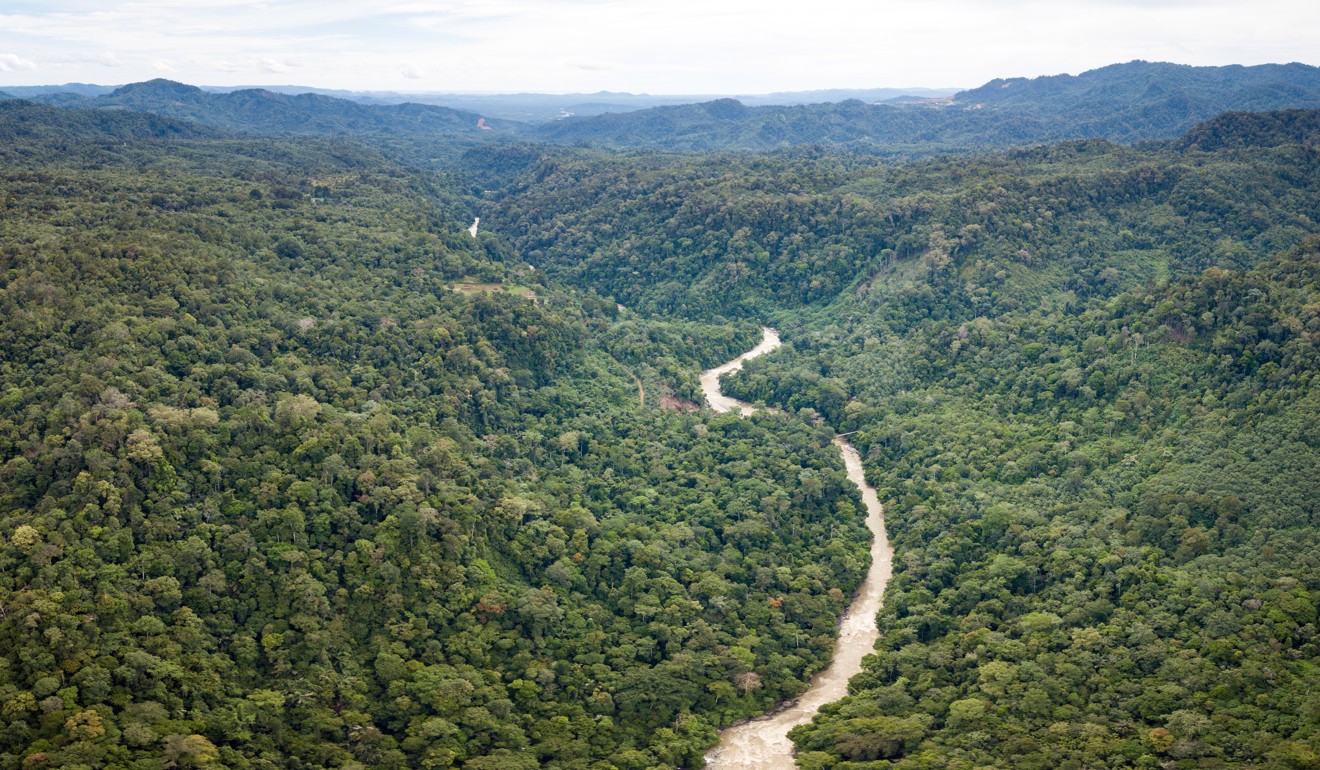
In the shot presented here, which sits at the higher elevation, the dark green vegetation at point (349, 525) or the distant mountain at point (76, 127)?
the distant mountain at point (76, 127)

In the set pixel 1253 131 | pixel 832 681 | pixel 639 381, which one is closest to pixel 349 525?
pixel 832 681

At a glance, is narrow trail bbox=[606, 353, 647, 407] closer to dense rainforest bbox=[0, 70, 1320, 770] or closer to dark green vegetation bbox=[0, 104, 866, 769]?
dense rainforest bbox=[0, 70, 1320, 770]

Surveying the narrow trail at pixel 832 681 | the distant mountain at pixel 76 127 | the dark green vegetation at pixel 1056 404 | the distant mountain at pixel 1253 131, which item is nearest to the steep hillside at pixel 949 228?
the dark green vegetation at pixel 1056 404

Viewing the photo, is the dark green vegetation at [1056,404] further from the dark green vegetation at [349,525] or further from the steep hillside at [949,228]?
the dark green vegetation at [349,525]

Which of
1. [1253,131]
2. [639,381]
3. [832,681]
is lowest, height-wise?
[832,681]

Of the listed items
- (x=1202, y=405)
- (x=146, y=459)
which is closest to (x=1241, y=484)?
(x=1202, y=405)

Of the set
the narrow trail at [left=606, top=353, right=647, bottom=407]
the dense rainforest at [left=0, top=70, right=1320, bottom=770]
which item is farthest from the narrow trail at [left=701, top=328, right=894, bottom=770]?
the narrow trail at [left=606, top=353, right=647, bottom=407]

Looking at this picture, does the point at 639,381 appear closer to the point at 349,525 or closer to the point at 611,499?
the point at 611,499
